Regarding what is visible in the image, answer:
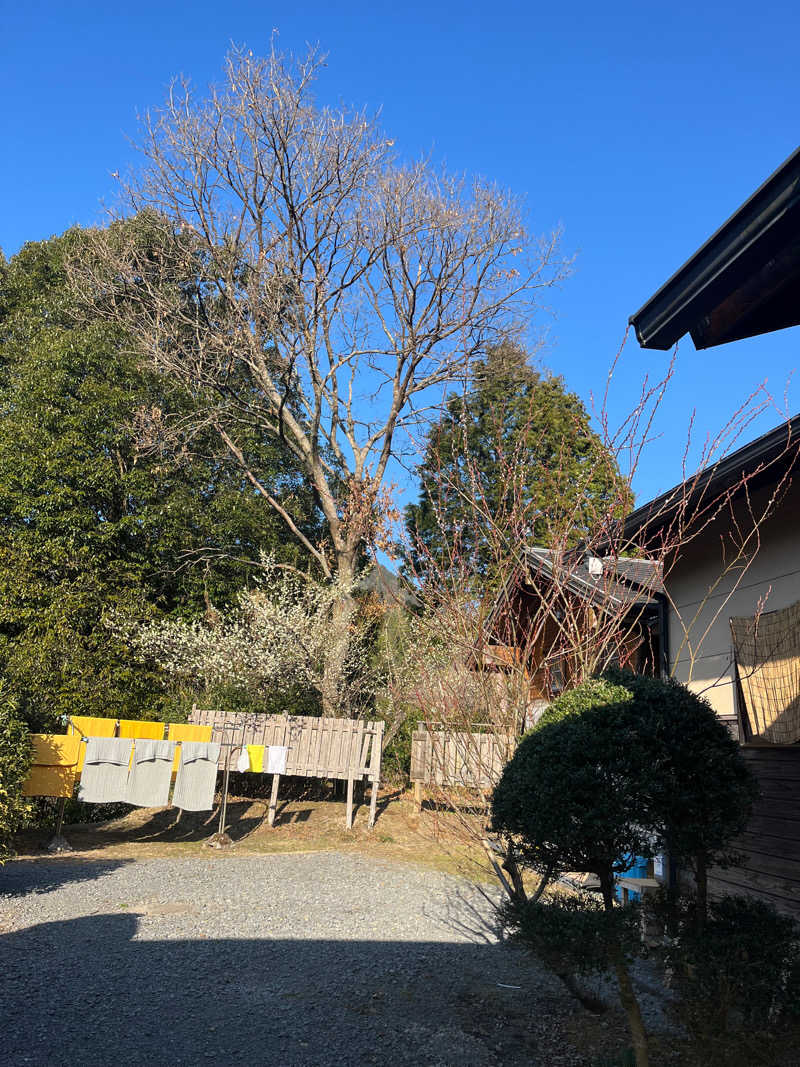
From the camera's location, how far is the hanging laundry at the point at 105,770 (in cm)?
878

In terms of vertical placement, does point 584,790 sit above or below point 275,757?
below

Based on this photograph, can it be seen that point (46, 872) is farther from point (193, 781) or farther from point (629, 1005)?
point (629, 1005)

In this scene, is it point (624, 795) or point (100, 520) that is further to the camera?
point (100, 520)

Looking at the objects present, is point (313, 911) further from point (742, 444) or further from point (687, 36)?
point (687, 36)

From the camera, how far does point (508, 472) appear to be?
19.0 ft

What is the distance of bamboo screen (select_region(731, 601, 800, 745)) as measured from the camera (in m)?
4.64

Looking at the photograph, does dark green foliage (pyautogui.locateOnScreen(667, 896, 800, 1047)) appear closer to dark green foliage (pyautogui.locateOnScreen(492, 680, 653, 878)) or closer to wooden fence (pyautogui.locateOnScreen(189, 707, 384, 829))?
dark green foliage (pyautogui.locateOnScreen(492, 680, 653, 878))

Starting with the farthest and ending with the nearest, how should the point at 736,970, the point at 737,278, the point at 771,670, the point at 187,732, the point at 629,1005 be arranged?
the point at 187,732 → the point at 771,670 → the point at 629,1005 → the point at 736,970 → the point at 737,278

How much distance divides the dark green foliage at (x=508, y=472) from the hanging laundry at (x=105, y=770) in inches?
170

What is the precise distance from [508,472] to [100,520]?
1251 centimetres

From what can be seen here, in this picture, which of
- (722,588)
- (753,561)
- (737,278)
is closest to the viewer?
(737,278)

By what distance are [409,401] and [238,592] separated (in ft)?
18.2

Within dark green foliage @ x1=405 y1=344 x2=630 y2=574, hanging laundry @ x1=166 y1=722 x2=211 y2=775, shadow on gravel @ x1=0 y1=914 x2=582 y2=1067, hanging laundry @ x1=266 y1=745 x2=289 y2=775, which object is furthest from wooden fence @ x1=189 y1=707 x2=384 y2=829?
shadow on gravel @ x1=0 y1=914 x2=582 y2=1067

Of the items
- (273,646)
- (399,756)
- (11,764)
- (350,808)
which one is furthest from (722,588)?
(399,756)
